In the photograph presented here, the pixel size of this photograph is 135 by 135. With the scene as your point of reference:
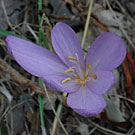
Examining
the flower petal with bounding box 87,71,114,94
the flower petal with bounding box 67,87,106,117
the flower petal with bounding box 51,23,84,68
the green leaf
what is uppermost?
the flower petal with bounding box 51,23,84,68

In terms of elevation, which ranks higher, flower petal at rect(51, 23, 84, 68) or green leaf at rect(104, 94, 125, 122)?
flower petal at rect(51, 23, 84, 68)

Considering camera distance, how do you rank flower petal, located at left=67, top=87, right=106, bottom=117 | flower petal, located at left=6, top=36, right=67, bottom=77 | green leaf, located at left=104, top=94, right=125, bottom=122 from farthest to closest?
green leaf, located at left=104, top=94, right=125, bottom=122 → flower petal, located at left=6, top=36, right=67, bottom=77 → flower petal, located at left=67, top=87, right=106, bottom=117

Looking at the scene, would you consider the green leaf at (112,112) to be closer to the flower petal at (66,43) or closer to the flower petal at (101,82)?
the flower petal at (101,82)

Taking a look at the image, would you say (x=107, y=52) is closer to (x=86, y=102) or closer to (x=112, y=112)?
(x=86, y=102)

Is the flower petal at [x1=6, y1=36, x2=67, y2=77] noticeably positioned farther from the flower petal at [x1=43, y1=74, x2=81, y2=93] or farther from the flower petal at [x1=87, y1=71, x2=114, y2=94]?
the flower petal at [x1=87, y1=71, x2=114, y2=94]

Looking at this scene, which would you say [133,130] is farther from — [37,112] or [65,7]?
[65,7]

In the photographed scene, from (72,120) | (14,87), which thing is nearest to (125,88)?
(72,120)

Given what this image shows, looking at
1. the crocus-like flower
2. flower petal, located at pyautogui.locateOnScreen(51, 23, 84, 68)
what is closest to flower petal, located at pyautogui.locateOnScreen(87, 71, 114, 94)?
the crocus-like flower
